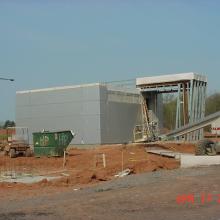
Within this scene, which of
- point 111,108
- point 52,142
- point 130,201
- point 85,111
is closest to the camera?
point 130,201

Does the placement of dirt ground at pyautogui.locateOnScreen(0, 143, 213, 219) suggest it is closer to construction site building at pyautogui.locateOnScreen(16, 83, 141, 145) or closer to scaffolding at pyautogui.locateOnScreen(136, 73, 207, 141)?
construction site building at pyautogui.locateOnScreen(16, 83, 141, 145)

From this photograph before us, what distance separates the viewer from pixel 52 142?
1594 inches

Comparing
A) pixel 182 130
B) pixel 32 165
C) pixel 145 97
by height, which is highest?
pixel 145 97

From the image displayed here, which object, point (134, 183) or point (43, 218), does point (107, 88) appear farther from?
point (43, 218)

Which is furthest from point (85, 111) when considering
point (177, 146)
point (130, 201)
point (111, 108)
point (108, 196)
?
point (130, 201)

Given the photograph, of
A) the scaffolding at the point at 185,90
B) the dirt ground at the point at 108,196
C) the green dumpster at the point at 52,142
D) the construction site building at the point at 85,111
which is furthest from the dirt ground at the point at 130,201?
the scaffolding at the point at 185,90

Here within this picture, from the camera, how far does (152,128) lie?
5131 centimetres

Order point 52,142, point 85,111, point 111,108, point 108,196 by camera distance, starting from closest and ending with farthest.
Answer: point 108,196
point 52,142
point 85,111
point 111,108

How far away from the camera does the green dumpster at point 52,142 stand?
40.0 m

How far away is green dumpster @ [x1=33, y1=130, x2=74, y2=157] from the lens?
131 feet

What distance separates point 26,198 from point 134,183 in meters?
4.07

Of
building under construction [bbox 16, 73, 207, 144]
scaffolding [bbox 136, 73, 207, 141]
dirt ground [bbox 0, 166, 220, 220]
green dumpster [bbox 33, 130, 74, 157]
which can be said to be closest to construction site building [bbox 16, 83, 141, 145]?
building under construction [bbox 16, 73, 207, 144]

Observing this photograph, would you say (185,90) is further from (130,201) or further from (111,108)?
(130,201)

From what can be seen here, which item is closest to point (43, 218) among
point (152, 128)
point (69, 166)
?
point (69, 166)
